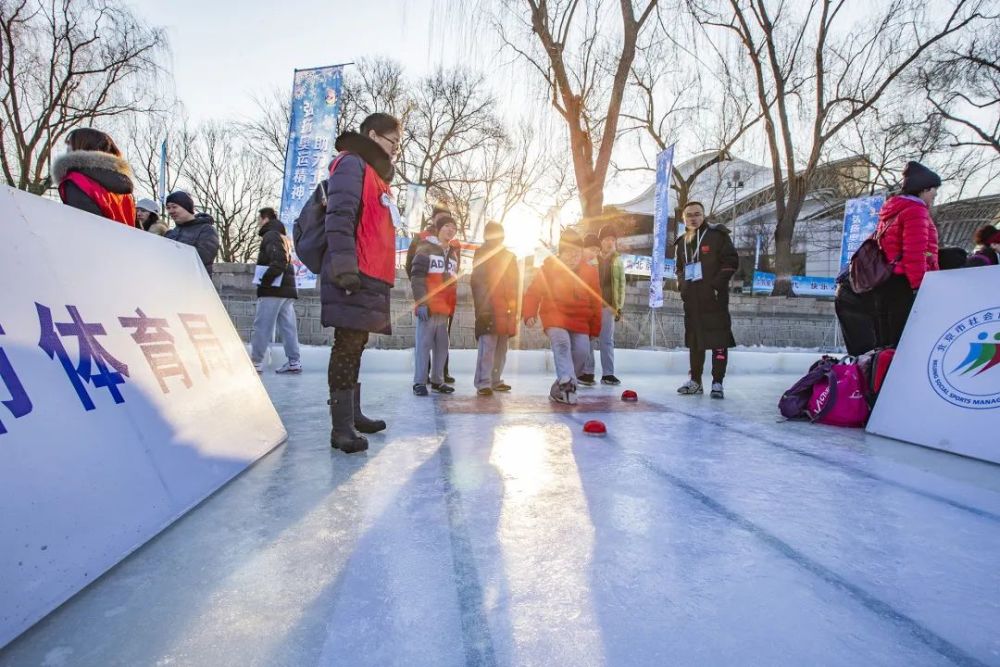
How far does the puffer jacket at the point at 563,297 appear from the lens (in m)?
4.26

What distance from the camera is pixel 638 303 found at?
10.2 m

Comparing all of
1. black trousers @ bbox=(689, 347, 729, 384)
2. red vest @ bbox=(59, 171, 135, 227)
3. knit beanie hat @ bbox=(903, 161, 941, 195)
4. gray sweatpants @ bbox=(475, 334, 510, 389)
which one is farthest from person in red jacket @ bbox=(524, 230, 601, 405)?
red vest @ bbox=(59, 171, 135, 227)

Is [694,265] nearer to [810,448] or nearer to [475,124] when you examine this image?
[810,448]

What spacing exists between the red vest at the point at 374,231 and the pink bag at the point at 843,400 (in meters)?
2.96

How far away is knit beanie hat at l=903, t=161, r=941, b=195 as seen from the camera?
3.13 meters

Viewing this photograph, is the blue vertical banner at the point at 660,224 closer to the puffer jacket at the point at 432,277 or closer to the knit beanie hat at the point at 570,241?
the knit beanie hat at the point at 570,241

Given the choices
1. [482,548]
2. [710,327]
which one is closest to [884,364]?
[710,327]

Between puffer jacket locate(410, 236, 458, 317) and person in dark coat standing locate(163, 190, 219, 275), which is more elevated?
person in dark coat standing locate(163, 190, 219, 275)

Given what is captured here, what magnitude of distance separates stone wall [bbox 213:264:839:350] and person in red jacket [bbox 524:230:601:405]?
141 inches

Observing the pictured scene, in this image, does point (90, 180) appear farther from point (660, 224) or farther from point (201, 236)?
point (660, 224)

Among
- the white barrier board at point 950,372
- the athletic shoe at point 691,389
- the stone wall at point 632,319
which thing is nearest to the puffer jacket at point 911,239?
the white barrier board at point 950,372

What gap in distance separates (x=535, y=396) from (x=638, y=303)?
642 centimetres

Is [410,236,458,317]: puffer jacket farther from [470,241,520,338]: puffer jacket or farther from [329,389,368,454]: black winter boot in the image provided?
[329,389,368,454]: black winter boot

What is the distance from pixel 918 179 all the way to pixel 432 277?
3436mm
